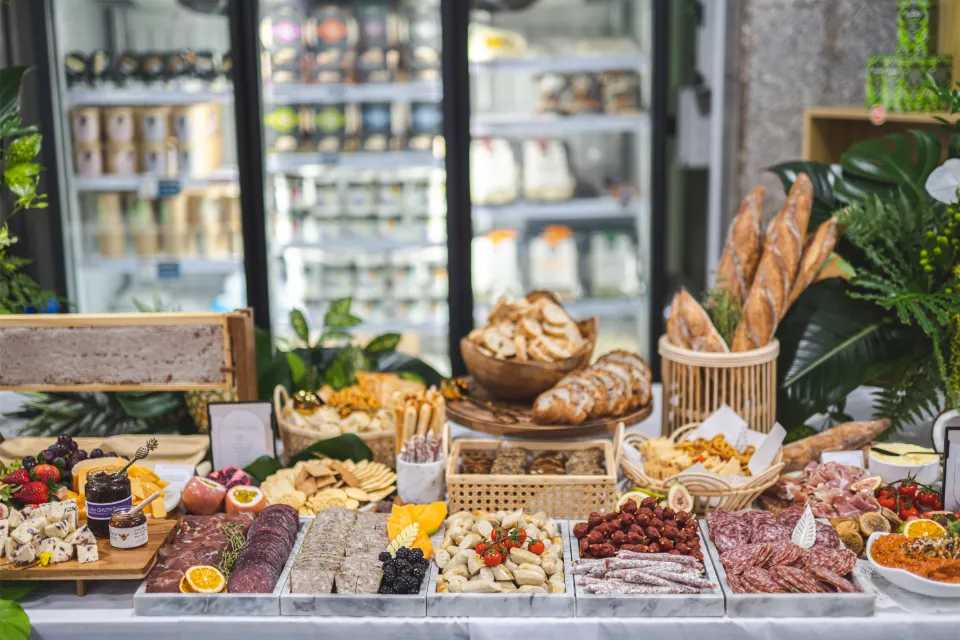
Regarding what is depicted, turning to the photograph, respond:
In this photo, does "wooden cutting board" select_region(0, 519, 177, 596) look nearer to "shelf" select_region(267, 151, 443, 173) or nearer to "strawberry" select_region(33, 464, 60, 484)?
"strawberry" select_region(33, 464, 60, 484)

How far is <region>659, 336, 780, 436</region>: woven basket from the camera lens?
2182 millimetres

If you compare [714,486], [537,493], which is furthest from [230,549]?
[714,486]

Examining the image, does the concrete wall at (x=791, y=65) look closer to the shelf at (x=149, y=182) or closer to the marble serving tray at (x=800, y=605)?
the shelf at (x=149, y=182)

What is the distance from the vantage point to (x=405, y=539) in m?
1.81

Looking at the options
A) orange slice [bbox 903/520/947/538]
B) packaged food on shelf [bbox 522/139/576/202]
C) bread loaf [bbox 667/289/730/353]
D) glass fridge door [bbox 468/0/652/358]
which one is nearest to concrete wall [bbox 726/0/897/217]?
glass fridge door [bbox 468/0/652/358]

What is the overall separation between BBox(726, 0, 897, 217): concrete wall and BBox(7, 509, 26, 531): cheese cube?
9.13ft

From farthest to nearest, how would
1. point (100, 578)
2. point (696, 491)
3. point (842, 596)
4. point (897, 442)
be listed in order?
point (897, 442)
point (696, 491)
point (100, 578)
point (842, 596)

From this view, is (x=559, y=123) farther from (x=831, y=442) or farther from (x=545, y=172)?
(x=831, y=442)

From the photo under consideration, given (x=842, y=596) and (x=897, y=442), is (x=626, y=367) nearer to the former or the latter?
(x=897, y=442)

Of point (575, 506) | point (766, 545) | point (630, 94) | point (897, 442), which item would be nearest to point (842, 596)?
point (766, 545)

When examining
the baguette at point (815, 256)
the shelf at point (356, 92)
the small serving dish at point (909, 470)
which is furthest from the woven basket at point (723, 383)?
the shelf at point (356, 92)

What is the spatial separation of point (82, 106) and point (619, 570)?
339cm

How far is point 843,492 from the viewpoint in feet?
6.42

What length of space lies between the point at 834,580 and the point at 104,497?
4.31 ft
